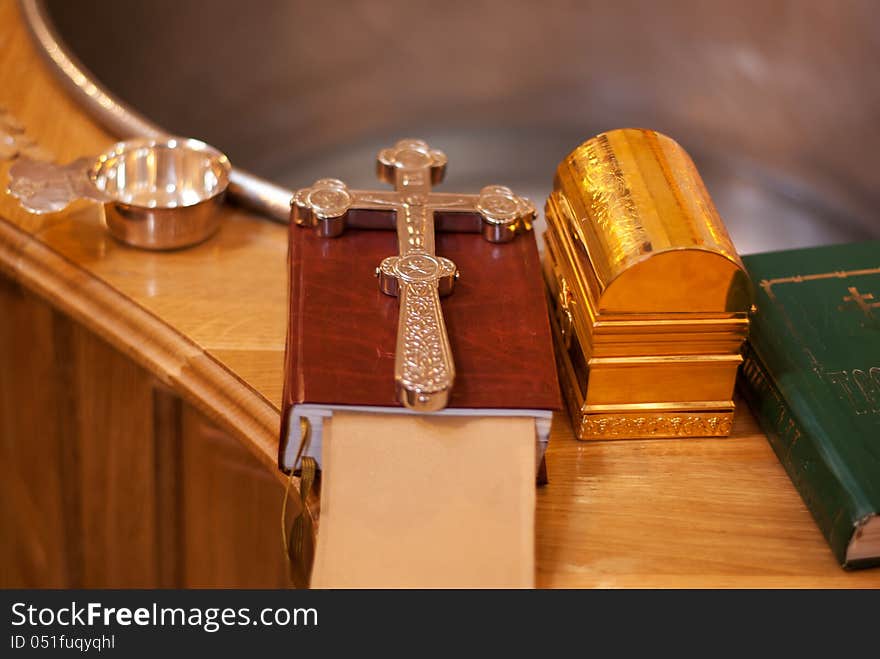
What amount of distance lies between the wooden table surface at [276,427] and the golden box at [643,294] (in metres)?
0.03

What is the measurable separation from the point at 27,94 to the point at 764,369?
62 cm

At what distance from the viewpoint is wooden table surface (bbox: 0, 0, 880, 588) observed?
1.90 ft

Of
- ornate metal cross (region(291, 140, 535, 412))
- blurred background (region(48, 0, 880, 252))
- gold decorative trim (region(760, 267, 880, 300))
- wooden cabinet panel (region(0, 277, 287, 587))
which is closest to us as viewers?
ornate metal cross (region(291, 140, 535, 412))

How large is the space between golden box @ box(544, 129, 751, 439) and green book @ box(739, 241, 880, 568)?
0.10ft

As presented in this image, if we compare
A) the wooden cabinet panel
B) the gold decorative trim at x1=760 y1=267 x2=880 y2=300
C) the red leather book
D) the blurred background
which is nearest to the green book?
the gold decorative trim at x1=760 y1=267 x2=880 y2=300

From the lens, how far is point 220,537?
85 centimetres

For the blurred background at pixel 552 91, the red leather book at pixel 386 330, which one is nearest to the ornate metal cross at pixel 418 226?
the red leather book at pixel 386 330

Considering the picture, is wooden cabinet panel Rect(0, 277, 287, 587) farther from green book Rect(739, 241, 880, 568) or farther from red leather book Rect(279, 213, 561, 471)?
green book Rect(739, 241, 880, 568)

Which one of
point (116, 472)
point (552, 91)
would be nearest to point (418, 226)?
point (116, 472)

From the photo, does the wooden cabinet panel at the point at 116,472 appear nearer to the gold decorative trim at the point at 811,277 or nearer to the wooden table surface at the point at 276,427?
the wooden table surface at the point at 276,427

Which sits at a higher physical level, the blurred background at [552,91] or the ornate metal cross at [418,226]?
the blurred background at [552,91]

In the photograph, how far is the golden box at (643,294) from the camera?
1.88ft

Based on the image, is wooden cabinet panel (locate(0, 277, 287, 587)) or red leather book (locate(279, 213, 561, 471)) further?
wooden cabinet panel (locate(0, 277, 287, 587))

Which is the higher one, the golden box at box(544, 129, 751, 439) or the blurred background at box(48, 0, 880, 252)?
the blurred background at box(48, 0, 880, 252)
